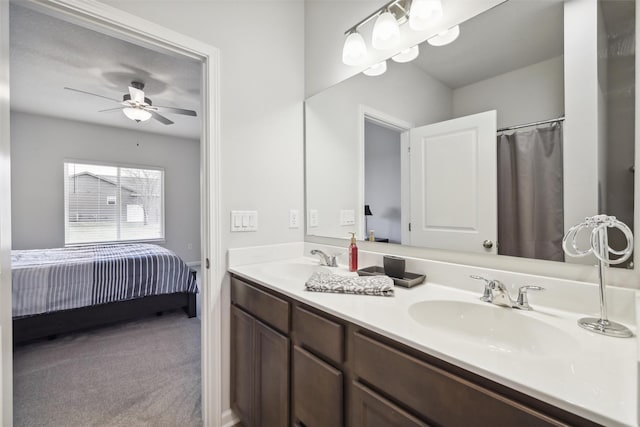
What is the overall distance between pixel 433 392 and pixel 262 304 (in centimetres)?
83

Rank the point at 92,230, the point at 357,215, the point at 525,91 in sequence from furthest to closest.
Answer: the point at 92,230, the point at 357,215, the point at 525,91

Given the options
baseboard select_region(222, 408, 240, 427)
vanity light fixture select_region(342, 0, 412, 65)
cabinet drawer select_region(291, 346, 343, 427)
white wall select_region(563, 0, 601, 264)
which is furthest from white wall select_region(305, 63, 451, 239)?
baseboard select_region(222, 408, 240, 427)

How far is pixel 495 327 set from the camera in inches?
37.7

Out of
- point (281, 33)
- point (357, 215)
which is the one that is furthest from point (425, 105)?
point (281, 33)

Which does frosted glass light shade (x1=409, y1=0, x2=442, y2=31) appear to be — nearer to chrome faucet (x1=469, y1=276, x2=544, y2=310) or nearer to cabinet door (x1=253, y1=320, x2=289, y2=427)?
chrome faucet (x1=469, y1=276, x2=544, y2=310)

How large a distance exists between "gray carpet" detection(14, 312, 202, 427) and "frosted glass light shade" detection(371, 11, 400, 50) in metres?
2.30

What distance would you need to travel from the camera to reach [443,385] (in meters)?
0.68

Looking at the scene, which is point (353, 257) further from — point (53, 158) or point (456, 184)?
point (53, 158)

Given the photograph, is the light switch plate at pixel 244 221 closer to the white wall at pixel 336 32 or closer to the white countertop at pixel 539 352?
the white countertop at pixel 539 352

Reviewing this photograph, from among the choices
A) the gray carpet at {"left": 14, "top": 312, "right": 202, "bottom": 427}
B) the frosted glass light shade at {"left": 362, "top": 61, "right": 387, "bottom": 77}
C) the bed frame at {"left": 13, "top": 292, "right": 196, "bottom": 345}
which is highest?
the frosted glass light shade at {"left": 362, "top": 61, "right": 387, "bottom": 77}

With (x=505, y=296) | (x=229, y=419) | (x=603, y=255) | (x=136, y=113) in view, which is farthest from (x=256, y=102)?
(x=136, y=113)

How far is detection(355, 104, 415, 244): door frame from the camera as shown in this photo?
1.48m

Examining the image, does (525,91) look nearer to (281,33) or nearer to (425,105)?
(425,105)

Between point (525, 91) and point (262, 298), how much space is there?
1379 millimetres
